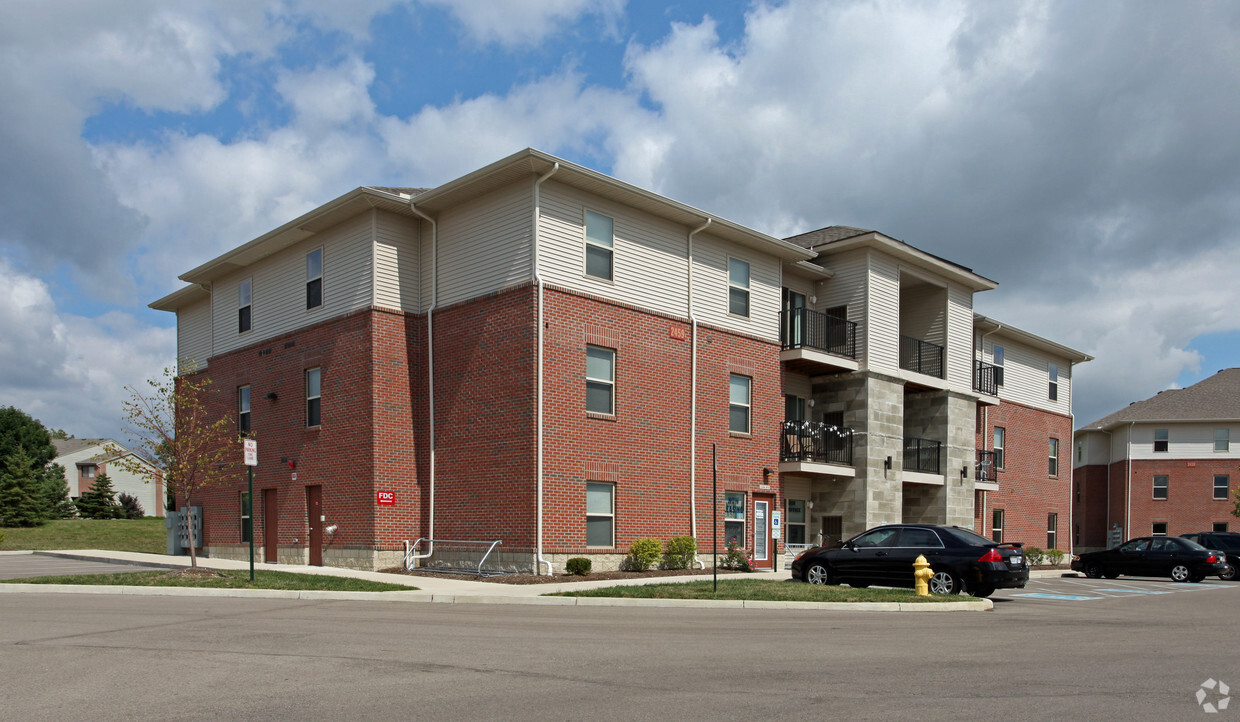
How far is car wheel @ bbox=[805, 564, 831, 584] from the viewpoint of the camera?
19766mm

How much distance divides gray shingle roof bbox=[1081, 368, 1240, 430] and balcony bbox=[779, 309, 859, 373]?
3436cm

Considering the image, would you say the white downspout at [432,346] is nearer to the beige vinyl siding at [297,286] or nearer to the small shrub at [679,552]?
the beige vinyl siding at [297,286]

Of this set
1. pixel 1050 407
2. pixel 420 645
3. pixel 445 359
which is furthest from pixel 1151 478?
pixel 420 645

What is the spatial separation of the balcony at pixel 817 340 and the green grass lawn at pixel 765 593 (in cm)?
923

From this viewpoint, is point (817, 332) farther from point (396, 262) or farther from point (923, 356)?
point (396, 262)

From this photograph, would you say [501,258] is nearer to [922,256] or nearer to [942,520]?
[922,256]

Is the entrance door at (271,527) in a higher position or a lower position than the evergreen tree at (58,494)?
higher

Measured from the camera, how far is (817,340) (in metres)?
28.2

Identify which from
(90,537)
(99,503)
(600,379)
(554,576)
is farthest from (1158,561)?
(99,503)

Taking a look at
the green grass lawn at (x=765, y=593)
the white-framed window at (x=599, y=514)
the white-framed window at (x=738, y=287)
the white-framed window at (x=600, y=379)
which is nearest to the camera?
the green grass lawn at (x=765, y=593)

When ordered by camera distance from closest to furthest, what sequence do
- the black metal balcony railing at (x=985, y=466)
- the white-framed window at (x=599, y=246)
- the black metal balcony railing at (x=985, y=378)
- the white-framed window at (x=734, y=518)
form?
the white-framed window at (x=599, y=246) → the white-framed window at (x=734, y=518) → the black metal balcony railing at (x=985, y=466) → the black metal balcony railing at (x=985, y=378)

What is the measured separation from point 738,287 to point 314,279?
1075 cm

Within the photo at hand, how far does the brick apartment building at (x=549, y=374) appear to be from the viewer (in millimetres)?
21406

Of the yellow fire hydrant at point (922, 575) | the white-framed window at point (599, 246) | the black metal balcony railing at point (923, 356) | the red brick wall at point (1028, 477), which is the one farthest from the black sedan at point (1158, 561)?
the white-framed window at point (599, 246)
